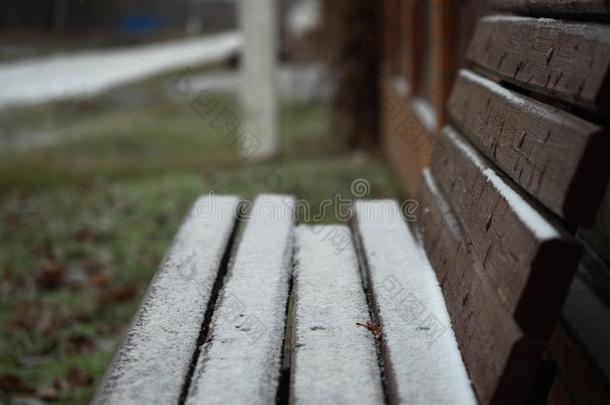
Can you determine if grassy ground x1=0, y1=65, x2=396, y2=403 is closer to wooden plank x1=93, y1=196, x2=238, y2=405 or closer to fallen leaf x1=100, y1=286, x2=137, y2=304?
fallen leaf x1=100, y1=286, x2=137, y2=304

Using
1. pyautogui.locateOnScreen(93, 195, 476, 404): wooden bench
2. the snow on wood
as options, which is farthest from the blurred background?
the snow on wood

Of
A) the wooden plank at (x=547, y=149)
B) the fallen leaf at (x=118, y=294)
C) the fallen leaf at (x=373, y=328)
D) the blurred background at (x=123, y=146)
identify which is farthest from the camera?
the fallen leaf at (x=118, y=294)

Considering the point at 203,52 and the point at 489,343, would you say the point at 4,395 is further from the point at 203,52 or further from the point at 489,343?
the point at 203,52

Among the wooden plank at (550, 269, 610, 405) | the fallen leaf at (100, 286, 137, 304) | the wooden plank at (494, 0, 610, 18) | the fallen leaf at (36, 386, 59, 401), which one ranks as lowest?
the fallen leaf at (100, 286, 137, 304)

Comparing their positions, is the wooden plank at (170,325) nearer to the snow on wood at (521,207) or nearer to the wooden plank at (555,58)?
the snow on wood at (521,207)

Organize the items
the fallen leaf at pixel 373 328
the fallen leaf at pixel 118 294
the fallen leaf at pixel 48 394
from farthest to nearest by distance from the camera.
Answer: the fallen leaf at pixel 118 294 < the fallen leaf at pixel 48 394 < the fallen leaf at pixel 373 328

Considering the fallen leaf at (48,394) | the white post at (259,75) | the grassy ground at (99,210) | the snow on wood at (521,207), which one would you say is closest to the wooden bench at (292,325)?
the snow on wood at (521,207)

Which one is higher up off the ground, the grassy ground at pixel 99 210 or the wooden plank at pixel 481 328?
the wooden plank at pixel 481 328

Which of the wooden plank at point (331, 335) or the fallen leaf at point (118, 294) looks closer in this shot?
the wooden plank at point (331, 335)

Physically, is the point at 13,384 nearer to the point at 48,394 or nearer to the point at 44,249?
the point at 48,394
